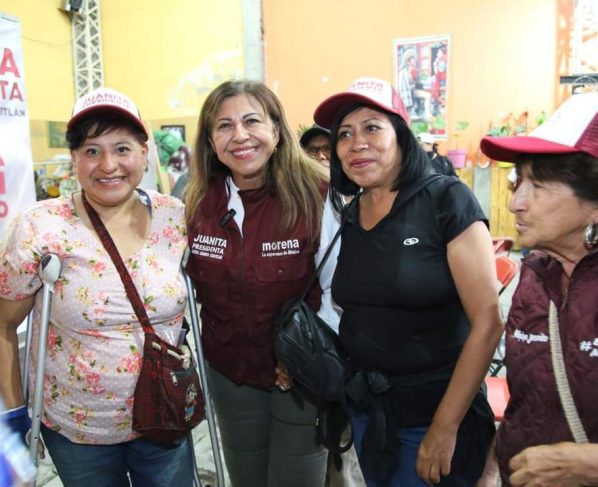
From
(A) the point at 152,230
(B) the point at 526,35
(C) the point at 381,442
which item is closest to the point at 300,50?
(B) the point at 526,35

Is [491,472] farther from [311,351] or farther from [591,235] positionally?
[591,235]

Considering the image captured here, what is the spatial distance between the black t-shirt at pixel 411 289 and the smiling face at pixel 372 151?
13cm

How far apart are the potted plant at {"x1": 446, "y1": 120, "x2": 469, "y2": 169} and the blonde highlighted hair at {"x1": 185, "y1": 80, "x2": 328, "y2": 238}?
5889 millimetres

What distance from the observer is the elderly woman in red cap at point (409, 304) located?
1.41 m

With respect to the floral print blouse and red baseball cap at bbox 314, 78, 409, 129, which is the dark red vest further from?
red baseball cap at bbox 314, 78, 409, 129

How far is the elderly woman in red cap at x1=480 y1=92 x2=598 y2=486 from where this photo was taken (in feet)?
3.57

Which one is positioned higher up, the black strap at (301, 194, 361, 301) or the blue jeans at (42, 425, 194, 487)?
the black strap at (301, 194, 361, 301)

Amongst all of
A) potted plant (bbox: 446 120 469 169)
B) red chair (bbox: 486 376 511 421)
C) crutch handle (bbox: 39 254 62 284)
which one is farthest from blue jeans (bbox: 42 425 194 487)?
potted plant (bbox: 446 120 469 169)

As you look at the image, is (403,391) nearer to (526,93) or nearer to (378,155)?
(378,155)

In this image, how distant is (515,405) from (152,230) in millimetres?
1279

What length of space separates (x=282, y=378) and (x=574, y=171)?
1246 millimetres

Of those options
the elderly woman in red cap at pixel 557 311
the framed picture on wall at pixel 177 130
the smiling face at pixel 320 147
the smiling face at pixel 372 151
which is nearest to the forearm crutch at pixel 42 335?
the smiling face at pixel 372 151

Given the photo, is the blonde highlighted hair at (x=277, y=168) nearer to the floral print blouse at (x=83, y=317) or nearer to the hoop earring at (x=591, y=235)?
the floral print blouse at (x=83, y=317)

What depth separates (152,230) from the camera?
5.81ft
